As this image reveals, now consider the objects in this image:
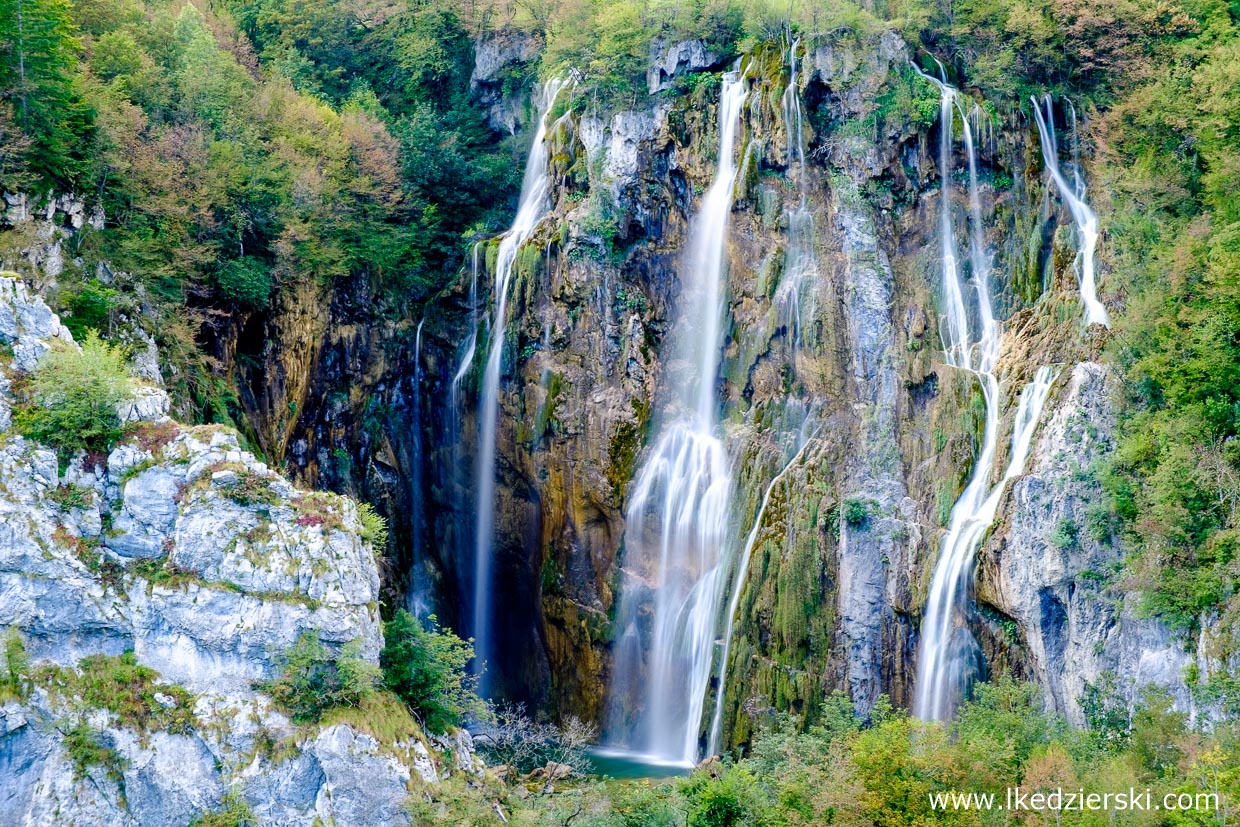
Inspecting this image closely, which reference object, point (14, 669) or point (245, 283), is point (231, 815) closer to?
point (14, 669)

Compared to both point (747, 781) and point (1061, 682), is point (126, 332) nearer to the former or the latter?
point (747, 781)

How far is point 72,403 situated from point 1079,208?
85.6ft

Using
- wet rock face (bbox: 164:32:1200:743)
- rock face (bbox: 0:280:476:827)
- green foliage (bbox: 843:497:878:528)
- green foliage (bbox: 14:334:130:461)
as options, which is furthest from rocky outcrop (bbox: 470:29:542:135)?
green foliage (bbox: 14:334:130:461)

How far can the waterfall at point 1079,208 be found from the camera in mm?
26453

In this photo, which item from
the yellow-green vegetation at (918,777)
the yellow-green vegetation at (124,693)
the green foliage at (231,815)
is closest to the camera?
the yellow-green vegetation at (918,777)

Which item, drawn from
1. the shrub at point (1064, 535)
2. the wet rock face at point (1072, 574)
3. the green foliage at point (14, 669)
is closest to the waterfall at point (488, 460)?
the green foliage at point (14, 669)

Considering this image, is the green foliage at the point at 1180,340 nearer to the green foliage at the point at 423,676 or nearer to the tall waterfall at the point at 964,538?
the tall waterfall at the point at 964,538

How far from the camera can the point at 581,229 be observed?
34188 millimetres

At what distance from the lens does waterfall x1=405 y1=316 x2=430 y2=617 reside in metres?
35.0

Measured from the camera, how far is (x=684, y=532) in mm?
30844

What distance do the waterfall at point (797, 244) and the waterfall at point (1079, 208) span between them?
22.7 feet

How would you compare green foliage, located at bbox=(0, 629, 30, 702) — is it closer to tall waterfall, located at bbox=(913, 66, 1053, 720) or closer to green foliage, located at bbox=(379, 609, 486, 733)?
green foliage, located at bbox=(379, 609, 486, 733)

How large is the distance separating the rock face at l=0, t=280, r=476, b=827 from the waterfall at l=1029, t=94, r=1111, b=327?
60.6 ft

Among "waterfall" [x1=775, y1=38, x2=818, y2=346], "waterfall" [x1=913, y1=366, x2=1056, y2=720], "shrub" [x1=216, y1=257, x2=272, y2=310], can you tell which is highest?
"waterfall" [x1=775, y1=38, x2=818, y2=346]
